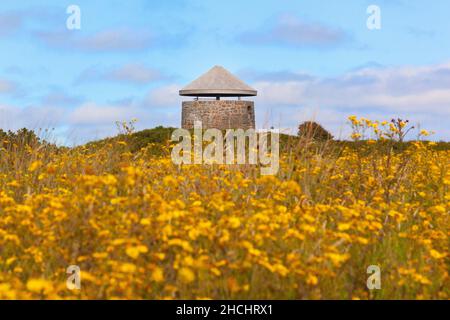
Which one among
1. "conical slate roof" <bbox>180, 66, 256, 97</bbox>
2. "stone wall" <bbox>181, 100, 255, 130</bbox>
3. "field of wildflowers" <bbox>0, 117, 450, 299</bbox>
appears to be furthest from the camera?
"conical slate roof" <bbox>180, 66, 256, 97</bbox>

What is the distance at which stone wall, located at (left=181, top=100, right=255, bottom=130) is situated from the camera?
33.0 metres

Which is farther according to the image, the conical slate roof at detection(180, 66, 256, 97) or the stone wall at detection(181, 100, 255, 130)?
the conical slate roof at detection(180, 66, 256, 97)

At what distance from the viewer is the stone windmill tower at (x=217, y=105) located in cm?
3303

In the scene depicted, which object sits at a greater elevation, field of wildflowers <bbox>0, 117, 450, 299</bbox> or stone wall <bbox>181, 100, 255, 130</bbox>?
stone wall <bbox>181, 100, 255, 130</bbox>

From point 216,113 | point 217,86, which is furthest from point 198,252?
point 217,86

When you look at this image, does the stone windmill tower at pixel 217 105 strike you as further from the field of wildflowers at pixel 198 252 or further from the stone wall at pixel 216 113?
the field of wildflowers at pixel 198 252

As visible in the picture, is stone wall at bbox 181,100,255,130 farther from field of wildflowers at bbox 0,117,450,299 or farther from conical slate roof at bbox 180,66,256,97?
field of wildflowers at bbox 0,117,450,299

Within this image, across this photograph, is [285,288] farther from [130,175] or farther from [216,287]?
[130,175]

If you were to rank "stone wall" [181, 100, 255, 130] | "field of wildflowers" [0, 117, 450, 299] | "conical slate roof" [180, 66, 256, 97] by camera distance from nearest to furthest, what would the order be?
"field of wildflowers" [0, 117, 450, 299] < "stone wall" [181, 100, 255, 130] < "conical slate roof" [180, 66, 256, 97]

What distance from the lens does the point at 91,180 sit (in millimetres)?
4820

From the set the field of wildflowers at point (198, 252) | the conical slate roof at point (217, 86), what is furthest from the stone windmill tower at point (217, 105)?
the field of wildflowers at point (198, 252)

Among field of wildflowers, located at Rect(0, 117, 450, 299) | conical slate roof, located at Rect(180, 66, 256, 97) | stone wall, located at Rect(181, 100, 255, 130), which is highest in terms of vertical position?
conical slate roof, located at Rect(180, 66, 256, 97)

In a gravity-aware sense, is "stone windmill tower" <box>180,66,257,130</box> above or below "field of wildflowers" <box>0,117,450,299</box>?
above

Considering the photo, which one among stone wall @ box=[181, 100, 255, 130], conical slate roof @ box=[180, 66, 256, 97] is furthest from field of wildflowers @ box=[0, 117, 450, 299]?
conical slate roof @ box=[180, 66, 256, 97]
